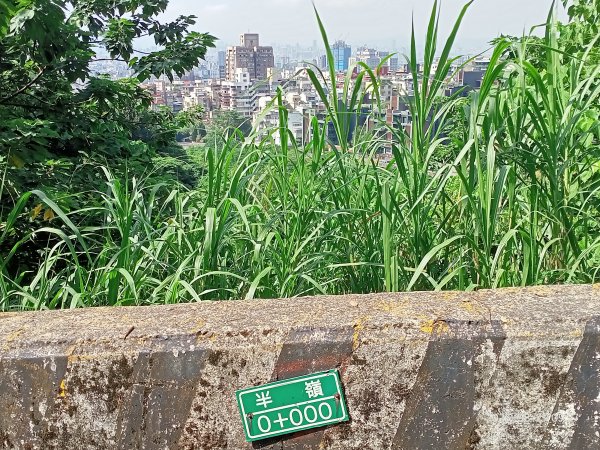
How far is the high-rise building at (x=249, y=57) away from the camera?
Answer: 460 inches

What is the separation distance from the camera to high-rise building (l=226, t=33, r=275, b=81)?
1169 centimetres

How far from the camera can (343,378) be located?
1482mm

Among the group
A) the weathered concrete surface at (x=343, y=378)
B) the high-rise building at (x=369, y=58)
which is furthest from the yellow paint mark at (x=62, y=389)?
the high-rise building at (x=369, y=58)

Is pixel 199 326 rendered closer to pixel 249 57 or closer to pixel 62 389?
pixel 62 389

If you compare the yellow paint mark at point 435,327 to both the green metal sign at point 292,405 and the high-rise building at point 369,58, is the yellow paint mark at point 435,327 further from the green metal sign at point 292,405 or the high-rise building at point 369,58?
the high-rise building at point 369,58

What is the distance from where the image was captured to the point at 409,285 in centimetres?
Result: 183

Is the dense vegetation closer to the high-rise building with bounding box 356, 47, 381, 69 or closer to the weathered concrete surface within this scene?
the high-rise building with bounding box 356, 47, 381, 69

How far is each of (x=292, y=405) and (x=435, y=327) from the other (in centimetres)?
36

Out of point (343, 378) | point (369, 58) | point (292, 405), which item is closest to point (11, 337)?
point (292, 405)

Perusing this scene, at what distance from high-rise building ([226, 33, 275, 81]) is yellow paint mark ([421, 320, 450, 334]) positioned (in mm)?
9156

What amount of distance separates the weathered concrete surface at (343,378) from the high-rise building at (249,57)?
9132 millimetres

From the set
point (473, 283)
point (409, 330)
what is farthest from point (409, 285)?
point (409, 330)

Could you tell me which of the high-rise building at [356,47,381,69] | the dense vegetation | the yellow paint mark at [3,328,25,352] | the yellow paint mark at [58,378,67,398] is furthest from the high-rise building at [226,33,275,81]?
the yellow paint mark at [58,378,67,398]

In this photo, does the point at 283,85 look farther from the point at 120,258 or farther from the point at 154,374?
the point at 154,374
